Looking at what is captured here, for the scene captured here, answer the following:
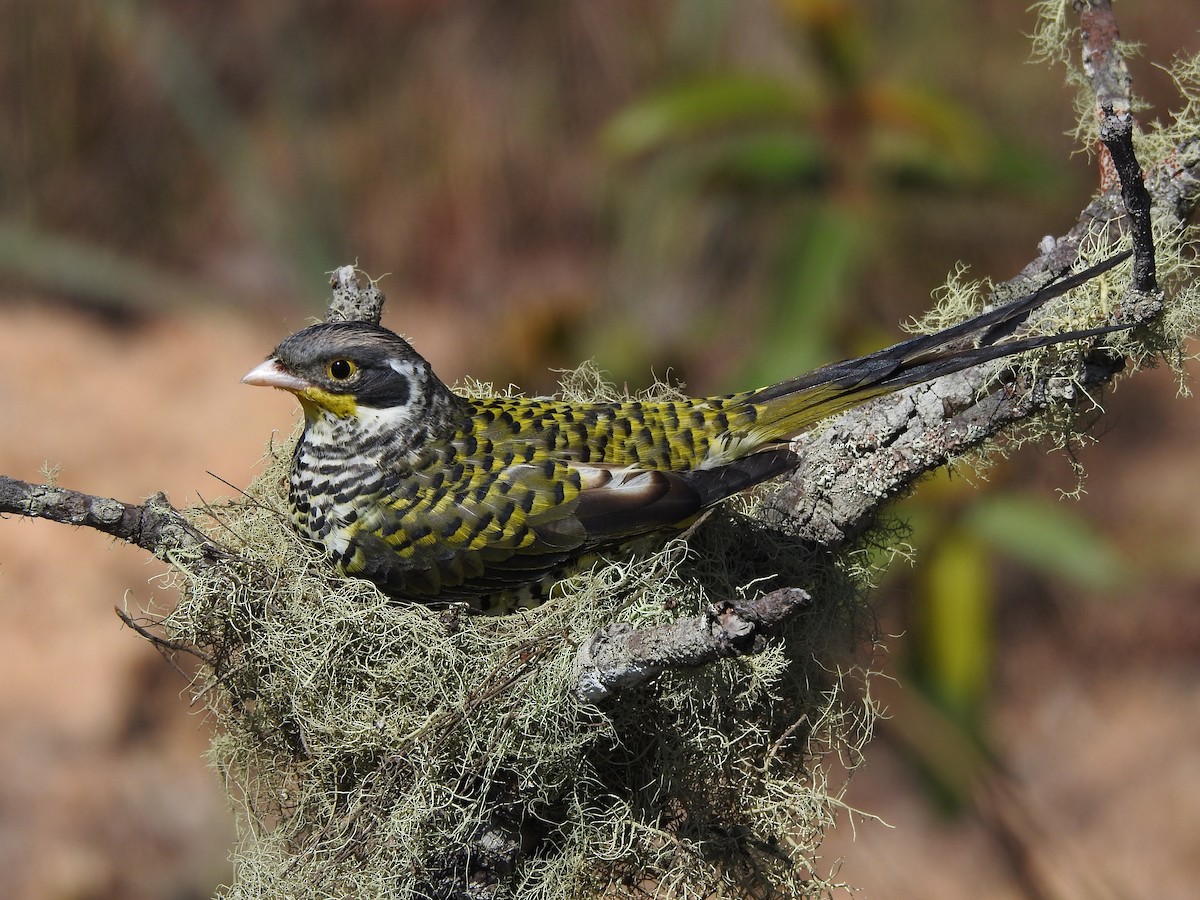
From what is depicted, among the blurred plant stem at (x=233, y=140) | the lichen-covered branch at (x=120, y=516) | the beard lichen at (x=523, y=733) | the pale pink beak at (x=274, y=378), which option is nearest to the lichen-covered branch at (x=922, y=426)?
the beard lichen at (x=523, y=733)

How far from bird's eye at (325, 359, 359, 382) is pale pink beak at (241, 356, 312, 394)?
0.06 metres

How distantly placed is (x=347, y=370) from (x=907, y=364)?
1.29m

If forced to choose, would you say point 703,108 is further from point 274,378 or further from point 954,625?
point 274,378

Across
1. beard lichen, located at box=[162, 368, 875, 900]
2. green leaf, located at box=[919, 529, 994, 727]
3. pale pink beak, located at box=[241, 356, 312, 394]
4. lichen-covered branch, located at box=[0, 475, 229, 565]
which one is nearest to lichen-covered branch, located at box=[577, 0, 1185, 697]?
beard lichen, located at box=[162, 368, 875, 900]

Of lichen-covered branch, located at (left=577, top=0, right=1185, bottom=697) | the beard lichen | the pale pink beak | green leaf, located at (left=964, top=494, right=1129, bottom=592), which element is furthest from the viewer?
green leaf, located at (left=964, top=494, right=1129, bottom=592)

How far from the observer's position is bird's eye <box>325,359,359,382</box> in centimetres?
284

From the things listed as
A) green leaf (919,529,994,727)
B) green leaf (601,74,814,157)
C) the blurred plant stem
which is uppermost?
the blurred plant stem

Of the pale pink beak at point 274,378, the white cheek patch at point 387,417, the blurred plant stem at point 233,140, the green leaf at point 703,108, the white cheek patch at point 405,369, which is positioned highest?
the blurred plant stem at point 233,140

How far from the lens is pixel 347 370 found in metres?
2.85

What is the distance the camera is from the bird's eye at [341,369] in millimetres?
2844

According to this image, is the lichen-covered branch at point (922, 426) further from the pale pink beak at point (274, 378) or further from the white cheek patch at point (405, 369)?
the pale pink beak at point (274, 378)

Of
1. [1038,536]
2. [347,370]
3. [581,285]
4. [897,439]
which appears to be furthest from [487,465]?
[581,285]

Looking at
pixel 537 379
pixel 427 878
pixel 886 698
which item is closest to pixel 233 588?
pixel 427 878

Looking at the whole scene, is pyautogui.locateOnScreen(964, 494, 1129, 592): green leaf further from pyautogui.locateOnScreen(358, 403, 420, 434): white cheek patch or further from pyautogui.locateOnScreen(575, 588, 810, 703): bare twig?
pyautogui.locateOnScreen(575, 588, 810, 703): bare twig
